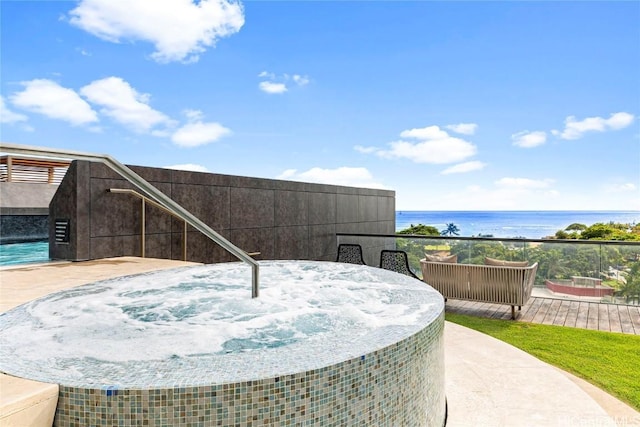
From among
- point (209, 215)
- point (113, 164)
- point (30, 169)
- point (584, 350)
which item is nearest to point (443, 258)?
point (584, 350)

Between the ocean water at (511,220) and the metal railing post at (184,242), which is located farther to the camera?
the ocean water at (511,220)

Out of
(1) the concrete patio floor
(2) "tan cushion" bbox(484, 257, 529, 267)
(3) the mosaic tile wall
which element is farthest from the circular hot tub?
(2) "tan cushion" bbox(484, 257, 529, 267)

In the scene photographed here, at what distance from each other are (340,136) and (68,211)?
29.5 meters

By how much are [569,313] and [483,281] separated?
1307mm

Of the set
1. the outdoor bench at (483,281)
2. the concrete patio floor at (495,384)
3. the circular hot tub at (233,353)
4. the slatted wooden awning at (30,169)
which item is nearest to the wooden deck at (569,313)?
the outdoor bench at (483,281)

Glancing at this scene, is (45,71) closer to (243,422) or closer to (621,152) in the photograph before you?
(243,422)

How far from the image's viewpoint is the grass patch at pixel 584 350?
3.33 metres

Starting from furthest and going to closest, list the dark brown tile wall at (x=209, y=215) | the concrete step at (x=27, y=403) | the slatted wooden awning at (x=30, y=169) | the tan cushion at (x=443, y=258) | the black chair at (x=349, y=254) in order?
the slatted wooden awning at (x=30, y=169) → the black chair at (x=349, y=254) → the tan cushion at (x=443, y=258) → the dark brown tile wall at (x=209, y=215) → the concrete step at (x=27, y=403)

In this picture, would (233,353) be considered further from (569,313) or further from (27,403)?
(569,313)

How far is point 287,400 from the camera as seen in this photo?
1350 mm

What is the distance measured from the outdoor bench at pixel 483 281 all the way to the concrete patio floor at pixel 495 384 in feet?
6.72

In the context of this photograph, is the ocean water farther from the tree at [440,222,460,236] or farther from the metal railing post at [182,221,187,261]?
the metal railing post at [182,221,187,261]

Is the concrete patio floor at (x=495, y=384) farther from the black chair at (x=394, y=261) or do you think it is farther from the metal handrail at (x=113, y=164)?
the black chair at (x=394, y=261)

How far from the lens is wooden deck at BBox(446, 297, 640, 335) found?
5207 millimetres
